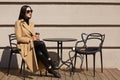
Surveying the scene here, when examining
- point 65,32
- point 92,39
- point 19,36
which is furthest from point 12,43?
point 92,39

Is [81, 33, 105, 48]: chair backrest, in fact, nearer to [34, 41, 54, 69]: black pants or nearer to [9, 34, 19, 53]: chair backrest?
[34, 41, 54, 69]: black pants

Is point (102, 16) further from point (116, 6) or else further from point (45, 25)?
point (45, 25)

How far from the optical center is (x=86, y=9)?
820 centimetres

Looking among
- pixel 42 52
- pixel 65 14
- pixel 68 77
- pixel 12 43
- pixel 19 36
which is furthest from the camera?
pixel 65 14

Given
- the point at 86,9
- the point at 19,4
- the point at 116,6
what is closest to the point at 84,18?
the point at 86,9

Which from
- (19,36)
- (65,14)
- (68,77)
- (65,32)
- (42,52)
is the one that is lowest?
(68,77)

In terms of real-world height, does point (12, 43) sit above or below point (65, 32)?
below

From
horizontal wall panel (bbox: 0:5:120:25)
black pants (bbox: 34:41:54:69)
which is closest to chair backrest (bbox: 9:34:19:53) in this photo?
horizontal wall panel (bbox: 0:5:120:25)

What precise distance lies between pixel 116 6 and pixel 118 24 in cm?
43

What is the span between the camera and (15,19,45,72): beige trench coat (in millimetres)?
6910

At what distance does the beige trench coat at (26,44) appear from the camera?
6.91 meters

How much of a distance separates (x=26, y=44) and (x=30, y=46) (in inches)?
3.6

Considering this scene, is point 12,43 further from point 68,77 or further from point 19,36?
point 68,77

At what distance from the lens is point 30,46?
6.92 meters
